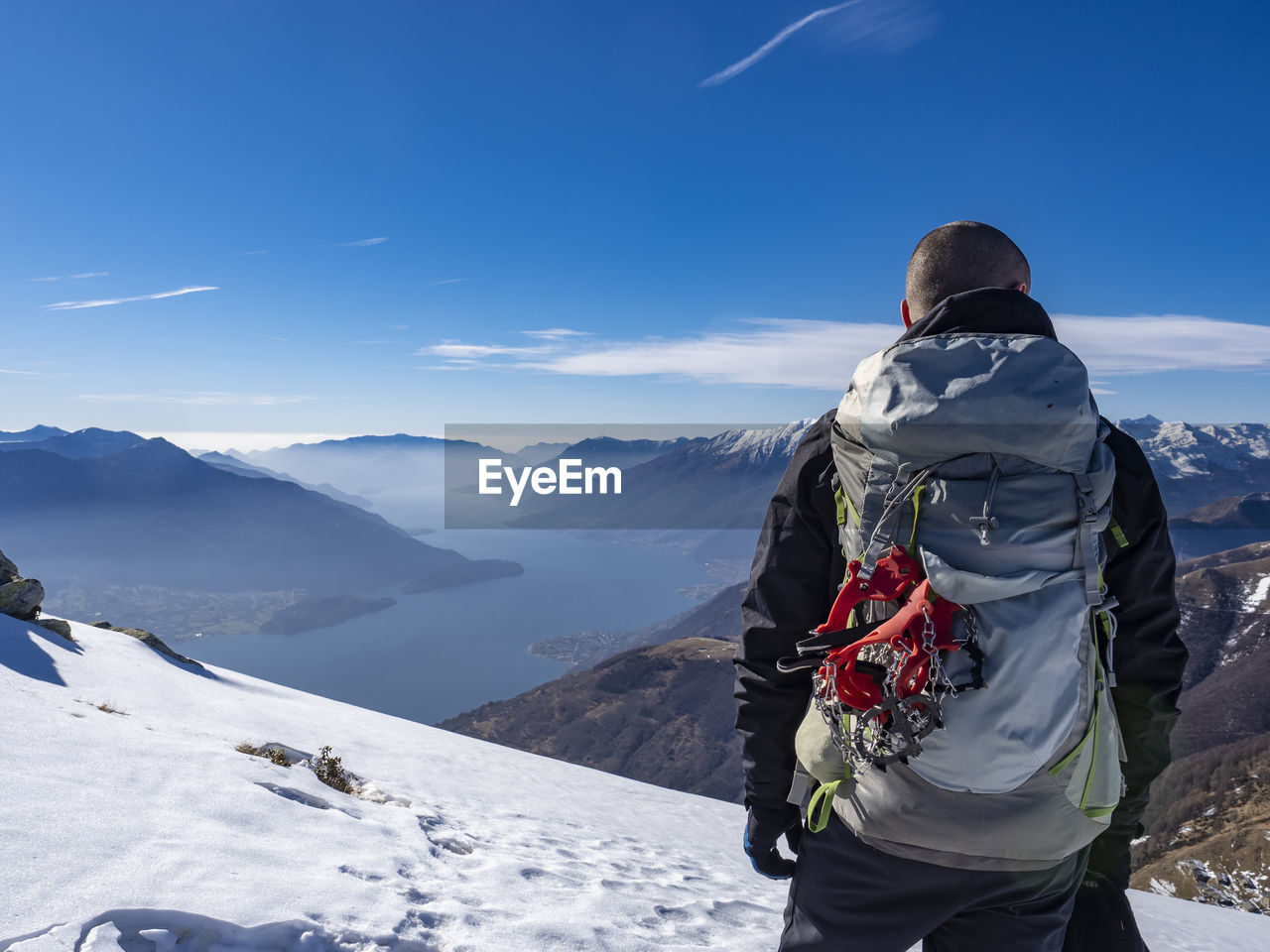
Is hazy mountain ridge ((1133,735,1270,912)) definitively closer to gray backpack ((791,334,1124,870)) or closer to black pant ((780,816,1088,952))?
black pant ((780,816,1088,952))

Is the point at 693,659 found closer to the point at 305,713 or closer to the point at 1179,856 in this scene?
the point at 1179,856

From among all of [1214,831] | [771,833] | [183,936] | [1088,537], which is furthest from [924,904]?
[1214,831]

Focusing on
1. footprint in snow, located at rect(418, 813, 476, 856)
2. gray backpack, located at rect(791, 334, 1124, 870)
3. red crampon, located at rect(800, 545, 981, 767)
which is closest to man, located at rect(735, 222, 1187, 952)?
gray backpack, located at rect(791, 334, 1124, 870)

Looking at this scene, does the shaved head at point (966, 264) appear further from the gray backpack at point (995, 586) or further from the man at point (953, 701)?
the gray backpack at point (995, 586)

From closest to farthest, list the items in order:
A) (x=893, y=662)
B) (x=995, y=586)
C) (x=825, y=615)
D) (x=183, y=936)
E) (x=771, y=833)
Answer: (x=995, y=586) < (x=893, y=662) < (x=825, y=615) < (x=771, y=833) < (x=183, y=936)

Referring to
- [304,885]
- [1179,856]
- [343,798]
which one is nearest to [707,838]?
[343,798]

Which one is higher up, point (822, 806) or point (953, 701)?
point (953, 701)

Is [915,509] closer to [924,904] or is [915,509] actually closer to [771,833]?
[924,904]
